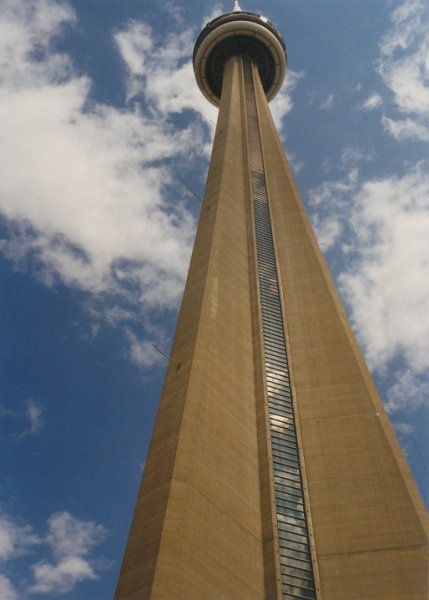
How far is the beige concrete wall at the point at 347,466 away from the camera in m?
13.7

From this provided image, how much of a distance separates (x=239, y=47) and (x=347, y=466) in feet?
148

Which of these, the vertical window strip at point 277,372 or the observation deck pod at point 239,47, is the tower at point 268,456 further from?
the observation deck pod at point 239,47

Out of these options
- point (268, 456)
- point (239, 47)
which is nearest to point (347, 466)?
point (268, 456)

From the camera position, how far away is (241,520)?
45.7 feet

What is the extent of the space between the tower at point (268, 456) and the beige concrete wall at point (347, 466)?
36 millimetres

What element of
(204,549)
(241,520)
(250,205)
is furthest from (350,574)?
(250,205)

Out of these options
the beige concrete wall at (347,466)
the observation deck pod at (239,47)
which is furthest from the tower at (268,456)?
the observation deck pod at (239,47)

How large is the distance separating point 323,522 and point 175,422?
15.9ft

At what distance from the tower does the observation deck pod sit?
102 feet

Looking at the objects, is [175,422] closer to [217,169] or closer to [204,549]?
[204,549]

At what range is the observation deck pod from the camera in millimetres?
51628

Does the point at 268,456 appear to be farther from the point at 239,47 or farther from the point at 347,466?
the point at 239,47

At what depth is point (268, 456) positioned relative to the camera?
54.6 feet

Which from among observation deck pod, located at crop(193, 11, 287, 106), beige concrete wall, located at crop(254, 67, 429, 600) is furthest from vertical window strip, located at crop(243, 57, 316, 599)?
observation deck pod, located at crop(193, 11, 287, 106)
